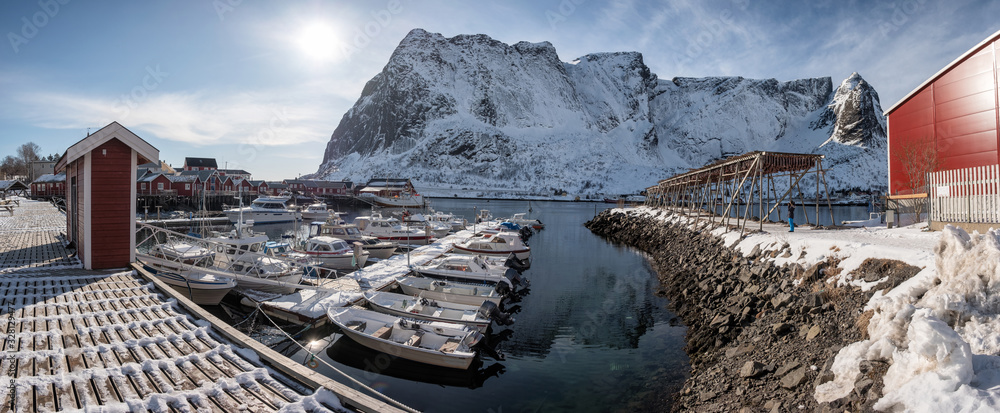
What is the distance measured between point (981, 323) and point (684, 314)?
11.8 m

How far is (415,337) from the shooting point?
1326 centimetres

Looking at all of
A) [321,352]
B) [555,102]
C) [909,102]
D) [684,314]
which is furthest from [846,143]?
[321,352]

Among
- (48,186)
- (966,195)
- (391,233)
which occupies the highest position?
(48,186)

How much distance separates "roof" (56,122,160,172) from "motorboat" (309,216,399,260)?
1554 cm

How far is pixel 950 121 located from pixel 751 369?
2010cm

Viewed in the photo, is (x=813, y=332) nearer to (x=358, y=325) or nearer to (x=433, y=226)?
(x=358, y=325)

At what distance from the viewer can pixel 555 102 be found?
18575 centimetres

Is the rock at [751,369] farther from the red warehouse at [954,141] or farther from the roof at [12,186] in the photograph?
the roof at [12,186]

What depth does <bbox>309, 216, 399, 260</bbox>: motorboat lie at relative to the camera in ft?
98.2

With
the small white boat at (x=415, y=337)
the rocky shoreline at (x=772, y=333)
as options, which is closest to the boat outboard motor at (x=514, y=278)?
the rocky shoreline at (x=772, y=333)

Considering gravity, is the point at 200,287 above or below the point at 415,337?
above

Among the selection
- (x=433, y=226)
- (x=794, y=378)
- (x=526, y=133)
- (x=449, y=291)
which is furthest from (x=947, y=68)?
(x=526, y=133)

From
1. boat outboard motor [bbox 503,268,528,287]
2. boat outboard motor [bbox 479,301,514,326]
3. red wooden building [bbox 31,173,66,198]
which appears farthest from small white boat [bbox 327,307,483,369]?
red wooden building [bbox 31,173,66,198]

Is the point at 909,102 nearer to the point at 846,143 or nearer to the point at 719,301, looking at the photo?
the point at 719,301
